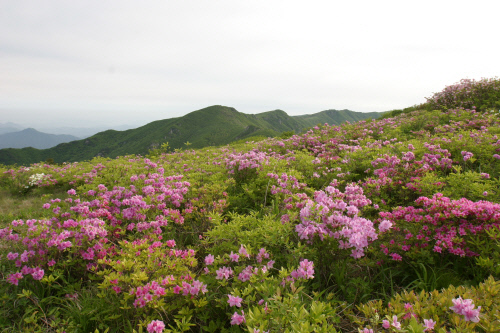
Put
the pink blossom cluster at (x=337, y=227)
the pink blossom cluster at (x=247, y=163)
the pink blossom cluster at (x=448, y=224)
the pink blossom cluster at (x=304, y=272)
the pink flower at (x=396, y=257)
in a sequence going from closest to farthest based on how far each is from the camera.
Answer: the pink blossom cluster at (x=304, y=272) < the pink blossom cluster at (x=337, y=227) < the pink blossom cluster at (x=448, y=224) < the pink flower at (x=396, y=257) < the pink blossom cluster at (x=247, y=163)

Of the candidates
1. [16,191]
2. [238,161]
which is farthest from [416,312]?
[16,191]

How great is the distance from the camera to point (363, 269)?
336cm

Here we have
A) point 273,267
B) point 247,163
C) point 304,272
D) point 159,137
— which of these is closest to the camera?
point 304,272

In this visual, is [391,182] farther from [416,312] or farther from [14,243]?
[14,243]

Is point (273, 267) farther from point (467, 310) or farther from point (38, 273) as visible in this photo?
point (38, 273)

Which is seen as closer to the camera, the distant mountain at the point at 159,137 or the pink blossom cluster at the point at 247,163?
the pink blossom cluster at the point at 247,163

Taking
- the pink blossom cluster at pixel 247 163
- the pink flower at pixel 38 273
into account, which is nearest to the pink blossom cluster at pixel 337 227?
the pink flower at pixel 38 273

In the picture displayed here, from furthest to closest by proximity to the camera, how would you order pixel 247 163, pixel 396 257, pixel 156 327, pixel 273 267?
pixel 247 163, pixel 396 257, pixel 273 267, pixel 156 327

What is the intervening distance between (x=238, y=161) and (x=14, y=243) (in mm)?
4814

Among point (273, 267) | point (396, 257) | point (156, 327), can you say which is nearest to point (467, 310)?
point (396, 257)

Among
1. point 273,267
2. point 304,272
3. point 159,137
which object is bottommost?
point 273,267

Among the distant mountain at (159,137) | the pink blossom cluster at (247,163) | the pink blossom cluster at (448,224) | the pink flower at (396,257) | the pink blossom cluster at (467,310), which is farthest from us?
the distant mountain at (159,137)

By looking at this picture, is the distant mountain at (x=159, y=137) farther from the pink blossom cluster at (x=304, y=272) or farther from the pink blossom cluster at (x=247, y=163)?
the pink blossom cluster at (x=304, y=272)

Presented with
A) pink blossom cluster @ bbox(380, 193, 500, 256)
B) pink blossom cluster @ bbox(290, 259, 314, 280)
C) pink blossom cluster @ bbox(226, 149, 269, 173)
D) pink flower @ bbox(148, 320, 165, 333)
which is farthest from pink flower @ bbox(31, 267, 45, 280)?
pink blossom cluster @ bbox(380, 193, 500, 256)
